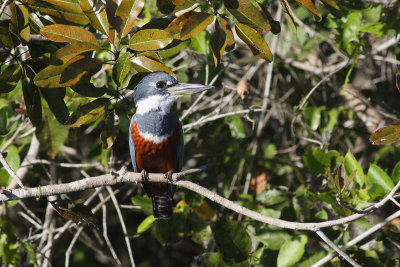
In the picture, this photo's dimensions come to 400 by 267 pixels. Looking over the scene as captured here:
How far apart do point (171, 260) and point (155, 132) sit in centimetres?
278

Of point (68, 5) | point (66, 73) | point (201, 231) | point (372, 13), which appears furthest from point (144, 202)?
point (372, 13)

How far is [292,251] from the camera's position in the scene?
2.90 meters

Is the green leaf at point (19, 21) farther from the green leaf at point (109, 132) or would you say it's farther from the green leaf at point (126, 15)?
the green leaf at point (109, 132)

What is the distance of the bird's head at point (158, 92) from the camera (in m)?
3.34

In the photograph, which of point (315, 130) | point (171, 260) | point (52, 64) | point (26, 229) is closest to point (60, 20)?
point (52, 64)

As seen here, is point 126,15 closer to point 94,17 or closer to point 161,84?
point 94,17

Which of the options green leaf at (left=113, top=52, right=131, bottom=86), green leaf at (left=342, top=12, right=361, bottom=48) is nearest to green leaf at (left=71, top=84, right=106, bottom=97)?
green leaf at (left=113, top=52, right=131, bottom=86)

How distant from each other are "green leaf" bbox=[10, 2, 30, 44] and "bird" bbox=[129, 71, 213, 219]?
44.0 inches

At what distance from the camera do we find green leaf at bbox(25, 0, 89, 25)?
7.88ft

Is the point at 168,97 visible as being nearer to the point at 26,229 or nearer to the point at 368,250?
the point at 368,250

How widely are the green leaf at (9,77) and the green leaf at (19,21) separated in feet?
0.64

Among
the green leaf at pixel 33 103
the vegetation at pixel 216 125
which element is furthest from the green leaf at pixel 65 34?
the green leaf at pixel 33 103

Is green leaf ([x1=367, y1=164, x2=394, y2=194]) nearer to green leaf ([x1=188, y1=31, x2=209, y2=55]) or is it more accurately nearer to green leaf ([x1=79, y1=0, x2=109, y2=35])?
green leaf ([x1=188, y1=31, x2=209, y2=55])

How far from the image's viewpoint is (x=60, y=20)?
2.48 meters
